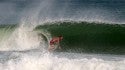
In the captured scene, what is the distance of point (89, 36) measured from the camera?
76.5 ft

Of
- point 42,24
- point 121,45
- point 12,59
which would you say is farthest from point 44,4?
point 12,59

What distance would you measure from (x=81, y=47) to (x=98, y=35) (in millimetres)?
2131

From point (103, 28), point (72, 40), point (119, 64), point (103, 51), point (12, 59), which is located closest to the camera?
point (119, 64)

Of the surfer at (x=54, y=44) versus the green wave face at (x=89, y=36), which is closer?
the surfer at (x=54, y=44)

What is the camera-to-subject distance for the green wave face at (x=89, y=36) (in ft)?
69.9

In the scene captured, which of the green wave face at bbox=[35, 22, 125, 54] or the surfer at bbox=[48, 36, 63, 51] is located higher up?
the surfer at bbox=[48, 36, 63, 51]

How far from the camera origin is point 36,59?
15.7 metres

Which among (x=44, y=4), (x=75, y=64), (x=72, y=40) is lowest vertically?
(x=44, y=4)

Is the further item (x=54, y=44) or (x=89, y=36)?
(x=89, y=36)

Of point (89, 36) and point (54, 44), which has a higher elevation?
point (54, 44)

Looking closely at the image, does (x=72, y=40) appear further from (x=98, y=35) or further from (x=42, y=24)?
(x=42, y=24)

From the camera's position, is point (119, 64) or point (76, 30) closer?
point (119, 64)

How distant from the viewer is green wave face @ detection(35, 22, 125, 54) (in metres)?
21.3

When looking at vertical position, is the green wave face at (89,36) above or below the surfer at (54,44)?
below
